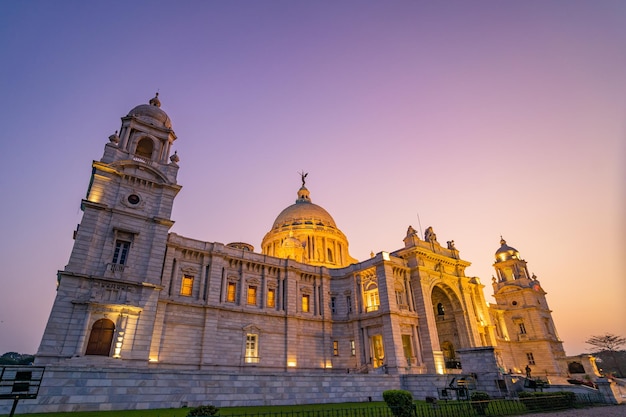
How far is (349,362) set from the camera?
125 ft

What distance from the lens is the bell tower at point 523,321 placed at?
52.4m

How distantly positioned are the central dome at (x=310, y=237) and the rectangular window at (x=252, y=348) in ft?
62.2

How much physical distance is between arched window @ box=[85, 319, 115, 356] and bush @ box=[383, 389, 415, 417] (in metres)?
19.7

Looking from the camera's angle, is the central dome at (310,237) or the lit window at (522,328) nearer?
the lit window at (522,328)

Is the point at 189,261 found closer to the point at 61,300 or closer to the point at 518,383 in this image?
the point at 61,300

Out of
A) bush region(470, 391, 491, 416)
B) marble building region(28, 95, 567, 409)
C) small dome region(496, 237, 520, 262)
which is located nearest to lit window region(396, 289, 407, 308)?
marble building region(28, 95, 567, 409)

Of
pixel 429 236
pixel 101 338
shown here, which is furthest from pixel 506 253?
pixel 101 338

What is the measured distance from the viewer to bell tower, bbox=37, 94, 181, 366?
23234mm

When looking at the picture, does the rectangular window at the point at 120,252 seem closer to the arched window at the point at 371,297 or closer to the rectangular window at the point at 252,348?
the rectangular window at the point at 252,348

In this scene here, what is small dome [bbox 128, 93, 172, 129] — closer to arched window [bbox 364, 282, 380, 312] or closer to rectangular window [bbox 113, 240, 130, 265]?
rectangular window [bbox 113, 240, 130, 265]

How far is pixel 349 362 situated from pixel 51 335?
2768 cm

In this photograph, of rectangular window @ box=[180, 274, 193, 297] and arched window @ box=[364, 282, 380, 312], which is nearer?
rectangular window @ box=[180, 274, 193, 297]

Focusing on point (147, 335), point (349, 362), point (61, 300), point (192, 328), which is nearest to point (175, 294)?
point (192, 328)

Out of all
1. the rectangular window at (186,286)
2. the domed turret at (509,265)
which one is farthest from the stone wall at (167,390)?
the domed turret at (509,265)
